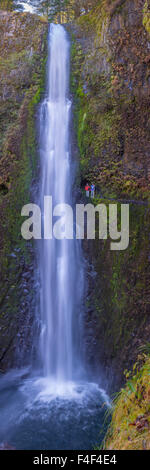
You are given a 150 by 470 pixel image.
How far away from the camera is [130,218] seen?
20.0 feet

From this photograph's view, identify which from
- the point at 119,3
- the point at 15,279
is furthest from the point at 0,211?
the point at 119,3

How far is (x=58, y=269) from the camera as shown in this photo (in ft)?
23.1

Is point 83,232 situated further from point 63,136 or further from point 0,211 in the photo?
point 63,136

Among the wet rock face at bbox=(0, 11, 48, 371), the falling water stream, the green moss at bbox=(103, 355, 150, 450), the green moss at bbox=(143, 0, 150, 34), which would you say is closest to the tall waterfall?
the falling water stream

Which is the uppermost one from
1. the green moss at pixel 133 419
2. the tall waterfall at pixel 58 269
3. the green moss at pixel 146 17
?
the green moss at pixel 146 17

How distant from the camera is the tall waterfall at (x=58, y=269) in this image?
6504 mm

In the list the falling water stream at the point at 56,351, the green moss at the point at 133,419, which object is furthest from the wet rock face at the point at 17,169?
the green moss at the point at 133,419

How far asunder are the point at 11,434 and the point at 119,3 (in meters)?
10.7

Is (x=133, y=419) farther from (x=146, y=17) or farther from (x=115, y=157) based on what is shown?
(x=146, y=17)

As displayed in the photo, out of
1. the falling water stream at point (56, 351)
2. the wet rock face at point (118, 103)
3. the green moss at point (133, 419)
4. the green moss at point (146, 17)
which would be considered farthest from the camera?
the green moss at point (146, 17)

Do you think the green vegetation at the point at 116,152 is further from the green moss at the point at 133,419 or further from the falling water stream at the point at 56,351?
the falling water stream at the point at 56,351

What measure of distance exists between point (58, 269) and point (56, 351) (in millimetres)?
1781

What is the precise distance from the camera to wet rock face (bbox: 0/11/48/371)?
6738 mm
